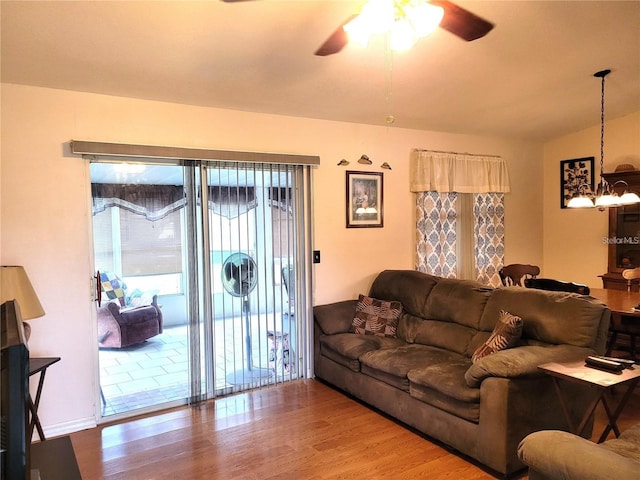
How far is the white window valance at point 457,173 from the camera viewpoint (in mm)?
4742

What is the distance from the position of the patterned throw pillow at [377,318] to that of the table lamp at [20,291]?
247cm

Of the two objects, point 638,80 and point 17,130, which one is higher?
point 638,80

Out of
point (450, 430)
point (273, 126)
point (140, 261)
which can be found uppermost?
point (273, 126)

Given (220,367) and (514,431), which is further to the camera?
(220,367)

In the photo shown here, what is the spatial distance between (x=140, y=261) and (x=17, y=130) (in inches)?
46.6

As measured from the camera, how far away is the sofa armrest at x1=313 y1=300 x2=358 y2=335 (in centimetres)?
402

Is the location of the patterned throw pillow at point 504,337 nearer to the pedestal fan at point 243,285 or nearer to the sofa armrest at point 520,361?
the sofa armrest at point 520,361

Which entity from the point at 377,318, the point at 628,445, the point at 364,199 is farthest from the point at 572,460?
the point at 364,199

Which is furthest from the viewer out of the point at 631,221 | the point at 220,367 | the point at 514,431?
the point at 631,221

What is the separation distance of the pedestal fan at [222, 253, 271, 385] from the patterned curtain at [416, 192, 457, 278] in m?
1.90

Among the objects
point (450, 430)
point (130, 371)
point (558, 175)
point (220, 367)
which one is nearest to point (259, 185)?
point (220, 367)

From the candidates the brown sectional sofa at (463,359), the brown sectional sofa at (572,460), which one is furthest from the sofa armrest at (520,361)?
the brown sectional sofa at (572,460)

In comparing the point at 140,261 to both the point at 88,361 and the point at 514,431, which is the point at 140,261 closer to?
the point at 88,361

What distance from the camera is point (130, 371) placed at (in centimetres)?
354
